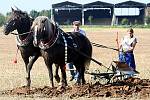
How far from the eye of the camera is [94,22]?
131 m

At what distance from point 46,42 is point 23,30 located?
102 centimetres

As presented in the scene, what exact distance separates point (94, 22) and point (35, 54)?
389ft

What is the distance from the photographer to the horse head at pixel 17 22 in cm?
1297

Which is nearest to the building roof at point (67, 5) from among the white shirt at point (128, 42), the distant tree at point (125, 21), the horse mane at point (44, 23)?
the distant tree at point (125, 21)

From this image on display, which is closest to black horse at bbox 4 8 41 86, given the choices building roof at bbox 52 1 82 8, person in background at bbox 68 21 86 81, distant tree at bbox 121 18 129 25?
person in background at bbox 68 21 86 81

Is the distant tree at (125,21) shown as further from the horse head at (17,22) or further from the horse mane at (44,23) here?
the horse mane at (44,23)

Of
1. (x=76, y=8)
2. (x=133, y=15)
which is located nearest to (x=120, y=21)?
(x=133, y=15)

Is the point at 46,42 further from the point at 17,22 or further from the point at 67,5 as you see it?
the point at 67,5

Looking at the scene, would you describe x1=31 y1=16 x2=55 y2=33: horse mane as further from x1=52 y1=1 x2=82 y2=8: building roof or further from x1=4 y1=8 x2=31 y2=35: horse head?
x1=52 y1=1 x2=82 y2=8: building roof

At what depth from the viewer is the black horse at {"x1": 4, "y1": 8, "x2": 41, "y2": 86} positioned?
42.5ft

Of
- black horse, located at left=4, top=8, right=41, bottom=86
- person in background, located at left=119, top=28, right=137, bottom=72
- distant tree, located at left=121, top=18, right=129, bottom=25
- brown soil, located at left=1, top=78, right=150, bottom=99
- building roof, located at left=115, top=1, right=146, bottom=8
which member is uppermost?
black horse, located at left=4, top=8, right=41, bottom=86

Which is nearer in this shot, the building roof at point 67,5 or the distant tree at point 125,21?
the distant tree at point 125,21

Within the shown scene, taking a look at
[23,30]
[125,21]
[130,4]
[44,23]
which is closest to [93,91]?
[44,23]

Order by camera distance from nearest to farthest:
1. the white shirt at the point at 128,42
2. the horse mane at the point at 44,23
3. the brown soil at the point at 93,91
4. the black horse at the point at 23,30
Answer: the brown soil at the point at 93,91 < the horse mane at the point at 44,23 < the black horse at the point at 23,30 < the white shirt at the point at 128,42
